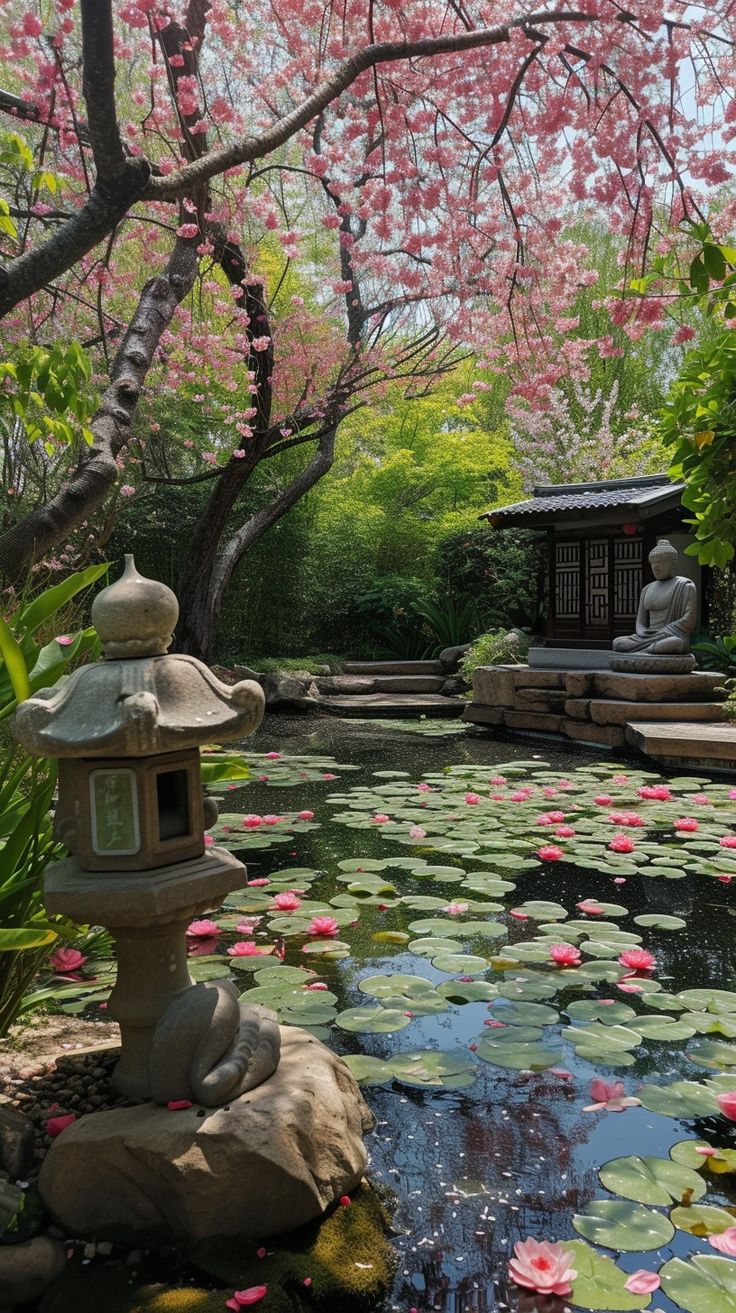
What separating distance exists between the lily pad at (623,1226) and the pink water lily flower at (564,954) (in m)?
1.06

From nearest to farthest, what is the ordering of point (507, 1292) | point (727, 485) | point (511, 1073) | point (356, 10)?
point (507, 1292) < point (511, 1073) < point (727, 485) < point (356, 10)

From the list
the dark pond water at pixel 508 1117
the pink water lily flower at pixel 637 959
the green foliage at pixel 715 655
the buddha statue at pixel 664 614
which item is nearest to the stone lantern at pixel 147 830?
the dark pond water at pixel 508 1117

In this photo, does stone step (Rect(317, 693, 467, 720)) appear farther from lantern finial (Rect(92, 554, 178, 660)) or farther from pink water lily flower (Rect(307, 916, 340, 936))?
lantern finial (Rect(92, 554, 178, 660))

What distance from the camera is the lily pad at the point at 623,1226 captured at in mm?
1481

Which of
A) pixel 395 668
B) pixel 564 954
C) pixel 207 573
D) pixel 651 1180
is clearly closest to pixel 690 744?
pixel 564 954

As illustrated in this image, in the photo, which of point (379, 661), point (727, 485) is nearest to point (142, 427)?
point (379, 661)

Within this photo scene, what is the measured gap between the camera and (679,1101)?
6.30 ft

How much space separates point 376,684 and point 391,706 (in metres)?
1.25

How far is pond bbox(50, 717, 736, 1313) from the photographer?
1.53 meters

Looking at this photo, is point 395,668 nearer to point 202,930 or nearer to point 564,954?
point 202,930

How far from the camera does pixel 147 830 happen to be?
1.62m

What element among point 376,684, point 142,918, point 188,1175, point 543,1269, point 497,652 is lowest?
point 376,684

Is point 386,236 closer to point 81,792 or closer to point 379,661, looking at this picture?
point 81,792

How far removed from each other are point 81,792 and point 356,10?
473 cm
